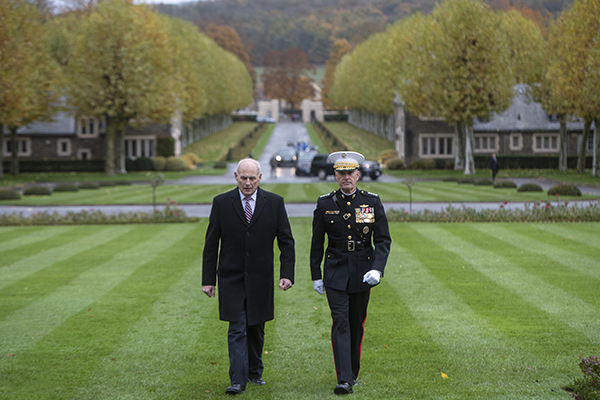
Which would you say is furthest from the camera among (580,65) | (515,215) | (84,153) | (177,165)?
(84,153)

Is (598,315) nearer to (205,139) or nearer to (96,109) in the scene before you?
(96,109)

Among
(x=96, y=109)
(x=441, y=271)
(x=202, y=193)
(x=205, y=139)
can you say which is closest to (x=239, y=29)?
(x=205, y=139)

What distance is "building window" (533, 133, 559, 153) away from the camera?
53844 mm

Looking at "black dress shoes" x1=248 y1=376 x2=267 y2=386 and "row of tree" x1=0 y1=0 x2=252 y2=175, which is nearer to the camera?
"black dress shoes" x1=248 y1=376 x2=267 y2=386

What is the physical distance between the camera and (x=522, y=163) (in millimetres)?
49156

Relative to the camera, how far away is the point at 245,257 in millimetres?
6320

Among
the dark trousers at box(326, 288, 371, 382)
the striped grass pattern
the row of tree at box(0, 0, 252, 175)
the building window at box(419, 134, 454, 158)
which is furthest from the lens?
the building window at box(419, 134, 454, 158)

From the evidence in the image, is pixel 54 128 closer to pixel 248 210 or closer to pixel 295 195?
pixel 295 195

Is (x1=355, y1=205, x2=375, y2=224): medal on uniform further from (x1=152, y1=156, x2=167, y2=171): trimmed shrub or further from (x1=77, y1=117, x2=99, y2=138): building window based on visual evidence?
(x1=77, y1=117, x2=99, y2=138): building window

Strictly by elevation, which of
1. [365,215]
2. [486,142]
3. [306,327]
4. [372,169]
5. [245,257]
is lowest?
[306,327]

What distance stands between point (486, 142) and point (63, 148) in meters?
38.3

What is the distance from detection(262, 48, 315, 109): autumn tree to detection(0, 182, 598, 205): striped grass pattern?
11019 cm

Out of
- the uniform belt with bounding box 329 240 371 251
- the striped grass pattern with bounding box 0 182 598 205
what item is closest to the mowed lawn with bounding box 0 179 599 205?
the striped grass pattern with bounding box 0 182 598 205

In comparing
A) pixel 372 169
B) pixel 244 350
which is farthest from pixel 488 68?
pixel 244 350
